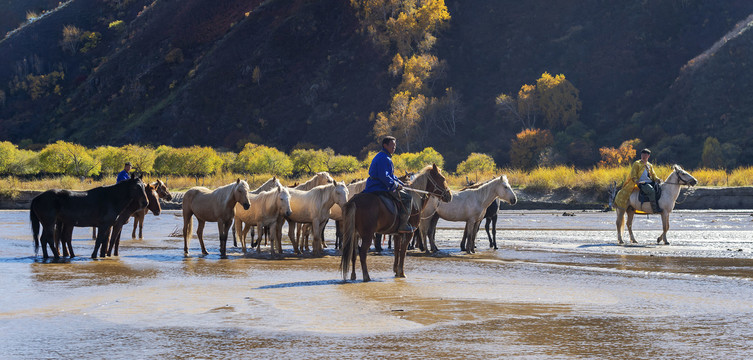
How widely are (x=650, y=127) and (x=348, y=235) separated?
60.0 m

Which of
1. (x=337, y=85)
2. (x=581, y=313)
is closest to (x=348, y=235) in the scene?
(x=581, y=313)

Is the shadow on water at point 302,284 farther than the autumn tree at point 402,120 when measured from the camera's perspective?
No

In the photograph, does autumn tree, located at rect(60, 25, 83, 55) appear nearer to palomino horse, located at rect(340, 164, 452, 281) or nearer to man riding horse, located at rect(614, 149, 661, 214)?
man riding horse, located at rect(614, 149, 661, 214)

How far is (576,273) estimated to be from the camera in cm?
1440

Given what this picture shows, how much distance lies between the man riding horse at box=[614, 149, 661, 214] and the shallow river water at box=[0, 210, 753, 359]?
2661mm

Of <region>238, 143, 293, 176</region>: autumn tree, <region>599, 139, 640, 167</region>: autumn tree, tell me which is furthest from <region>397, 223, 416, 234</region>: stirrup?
<region>599, 139, 640, 167</region>: autumn tree

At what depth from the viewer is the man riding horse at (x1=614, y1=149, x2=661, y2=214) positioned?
2105 centimetres

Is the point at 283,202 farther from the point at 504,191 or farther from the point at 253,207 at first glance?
the point at 504,191

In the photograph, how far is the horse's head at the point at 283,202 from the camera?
57.6 feet

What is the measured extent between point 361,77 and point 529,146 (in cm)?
2536

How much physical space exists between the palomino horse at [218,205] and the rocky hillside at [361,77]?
50.2 metres

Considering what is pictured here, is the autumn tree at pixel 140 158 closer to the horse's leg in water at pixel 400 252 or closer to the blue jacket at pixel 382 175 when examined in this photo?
the horse's leg in water at pixel 400 252

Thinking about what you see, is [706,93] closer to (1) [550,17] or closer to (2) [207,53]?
(1) [550,17]

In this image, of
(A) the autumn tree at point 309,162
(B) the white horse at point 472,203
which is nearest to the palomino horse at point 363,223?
(B) the white horse at point 472,203
